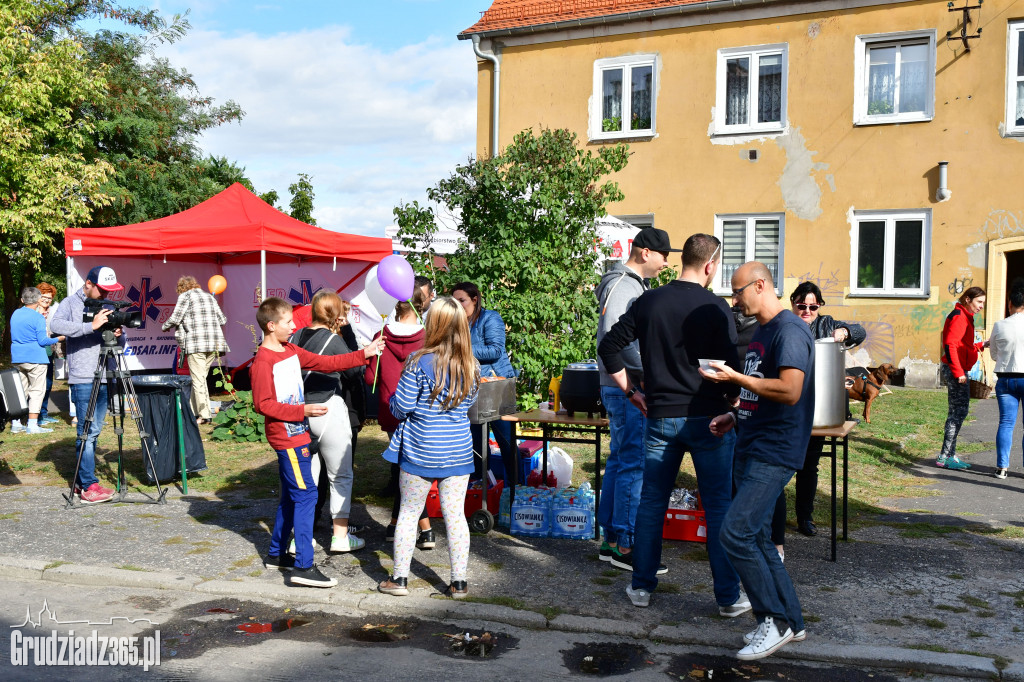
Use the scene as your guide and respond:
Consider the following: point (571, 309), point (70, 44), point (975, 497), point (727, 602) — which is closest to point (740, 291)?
point (727, 602)

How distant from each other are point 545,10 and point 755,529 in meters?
Answer: 16.4

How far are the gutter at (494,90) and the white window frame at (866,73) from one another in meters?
7.20

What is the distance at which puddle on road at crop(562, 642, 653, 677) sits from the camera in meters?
4.24

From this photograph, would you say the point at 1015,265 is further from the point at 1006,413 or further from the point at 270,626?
the point at 270,626

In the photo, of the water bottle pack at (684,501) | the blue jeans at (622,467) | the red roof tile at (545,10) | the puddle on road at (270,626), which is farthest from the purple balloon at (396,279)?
the red roof tile at (545,10)

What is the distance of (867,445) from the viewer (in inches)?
405

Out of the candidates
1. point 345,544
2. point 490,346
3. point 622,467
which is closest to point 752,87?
point 490,346

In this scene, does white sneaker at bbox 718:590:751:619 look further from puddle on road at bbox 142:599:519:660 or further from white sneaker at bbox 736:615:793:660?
puddle on road at bbox 142:599:519:660

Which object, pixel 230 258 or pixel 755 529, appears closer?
pixel 755 529

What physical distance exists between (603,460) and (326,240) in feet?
21.9

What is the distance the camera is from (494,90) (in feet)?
62.9

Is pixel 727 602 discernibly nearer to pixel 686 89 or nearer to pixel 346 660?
pixel 346 660

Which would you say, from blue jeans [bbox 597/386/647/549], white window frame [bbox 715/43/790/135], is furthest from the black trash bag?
white window frame [bbox 715/43/790/135]

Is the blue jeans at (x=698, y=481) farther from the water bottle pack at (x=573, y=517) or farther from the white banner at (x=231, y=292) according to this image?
the white banner at (x=231, y=292)
